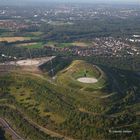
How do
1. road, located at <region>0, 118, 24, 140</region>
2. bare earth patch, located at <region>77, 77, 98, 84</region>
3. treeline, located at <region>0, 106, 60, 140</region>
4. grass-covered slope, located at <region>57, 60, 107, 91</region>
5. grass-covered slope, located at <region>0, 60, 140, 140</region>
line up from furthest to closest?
bare earth patch, located at <region>77, 77, 98, 84</region> → grass-covered slope, located at <region>57, 60, 107, 91</region> → grass-covered slope, located at <region>0, 60, 140, 140</region> → road, located at <region>0, 118, 24, 140</region> → treeline, located at <region>0, 106, 60, 140</region>

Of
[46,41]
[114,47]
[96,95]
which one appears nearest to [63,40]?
[46,41]

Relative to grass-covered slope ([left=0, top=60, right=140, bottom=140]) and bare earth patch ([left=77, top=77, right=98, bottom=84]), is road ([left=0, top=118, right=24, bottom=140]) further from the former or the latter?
bare earth patch ([left=77, top=77, right=98, bottom=84])

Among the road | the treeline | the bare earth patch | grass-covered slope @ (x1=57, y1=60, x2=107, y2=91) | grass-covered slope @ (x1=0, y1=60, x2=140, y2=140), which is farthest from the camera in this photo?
the bare earth patch

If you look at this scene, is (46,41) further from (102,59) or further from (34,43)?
(102,59)

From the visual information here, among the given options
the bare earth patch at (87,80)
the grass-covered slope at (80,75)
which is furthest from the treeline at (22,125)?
the bare earth patch at (87,80)

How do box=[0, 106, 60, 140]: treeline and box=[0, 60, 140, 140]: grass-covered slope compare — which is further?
box=[0, 60, 140, 140]: grass-covered slope

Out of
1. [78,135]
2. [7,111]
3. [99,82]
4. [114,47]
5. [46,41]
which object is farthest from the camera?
[46,41]

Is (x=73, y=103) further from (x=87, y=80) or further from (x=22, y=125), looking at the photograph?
(x=22, y=125)

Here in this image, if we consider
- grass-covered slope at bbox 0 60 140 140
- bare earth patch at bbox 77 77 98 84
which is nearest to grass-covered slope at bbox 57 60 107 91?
grass-covered slope at bbox 0 60 140 140

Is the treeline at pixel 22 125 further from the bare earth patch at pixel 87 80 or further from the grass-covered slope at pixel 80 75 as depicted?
the bare earth patch at pixel 87 80

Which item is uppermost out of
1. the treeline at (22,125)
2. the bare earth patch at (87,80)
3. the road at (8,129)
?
the bare earth patch at (87,80)

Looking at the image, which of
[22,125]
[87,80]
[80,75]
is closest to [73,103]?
[87,80]
